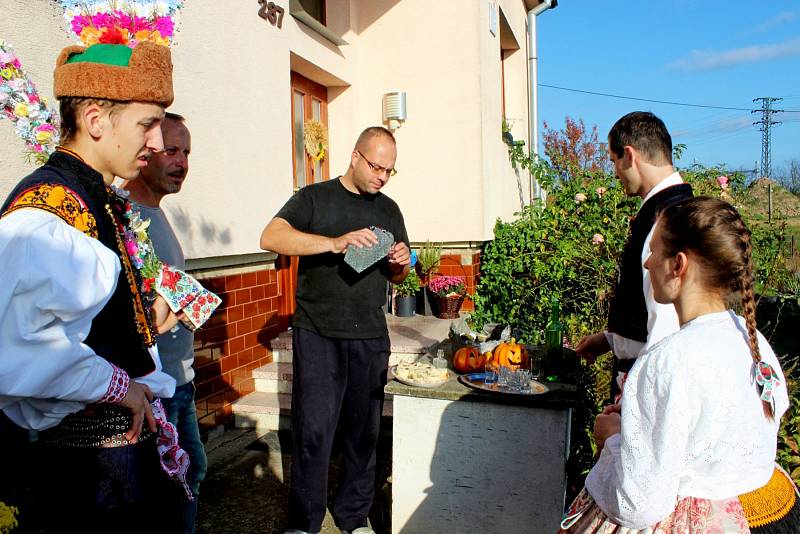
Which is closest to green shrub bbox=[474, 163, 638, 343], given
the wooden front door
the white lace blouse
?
the wooden front door

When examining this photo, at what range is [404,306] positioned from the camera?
24.3 feet

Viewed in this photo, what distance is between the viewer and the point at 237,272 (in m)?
5.01

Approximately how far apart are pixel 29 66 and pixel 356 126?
4.69 metres

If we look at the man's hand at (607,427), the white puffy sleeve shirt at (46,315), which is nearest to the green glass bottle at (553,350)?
the man's hand at (607,427)

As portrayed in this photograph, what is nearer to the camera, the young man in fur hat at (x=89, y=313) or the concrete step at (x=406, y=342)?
the young man in fur hat at (x=89, y=313)

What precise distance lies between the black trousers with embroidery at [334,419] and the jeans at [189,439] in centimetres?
65

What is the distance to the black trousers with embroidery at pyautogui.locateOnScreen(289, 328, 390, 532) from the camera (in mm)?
3191

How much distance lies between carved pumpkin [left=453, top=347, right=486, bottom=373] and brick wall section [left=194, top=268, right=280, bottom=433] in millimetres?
2079

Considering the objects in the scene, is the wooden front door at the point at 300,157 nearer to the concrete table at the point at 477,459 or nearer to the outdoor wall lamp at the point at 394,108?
the outdoor wall lamp at the point at 394,108

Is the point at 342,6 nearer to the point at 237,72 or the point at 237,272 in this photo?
the point at 237,72

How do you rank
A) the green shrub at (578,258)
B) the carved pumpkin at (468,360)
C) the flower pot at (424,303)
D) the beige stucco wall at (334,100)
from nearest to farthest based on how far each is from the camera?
the carved pumpkin at (468,360)
the beige stucco wall at (334,100)
the green shrub at (578,258)
the flower pot at (424,303)

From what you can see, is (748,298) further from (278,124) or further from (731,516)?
(278,124)

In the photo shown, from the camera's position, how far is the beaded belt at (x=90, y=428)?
149 centimetres

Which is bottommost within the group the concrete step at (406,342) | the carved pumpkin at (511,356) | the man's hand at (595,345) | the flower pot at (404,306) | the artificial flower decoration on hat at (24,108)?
the concrete step at (406,342)
